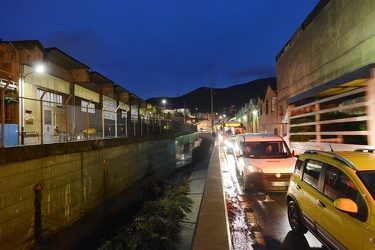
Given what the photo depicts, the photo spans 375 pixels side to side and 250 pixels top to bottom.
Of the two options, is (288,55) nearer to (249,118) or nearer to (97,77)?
(97,77)

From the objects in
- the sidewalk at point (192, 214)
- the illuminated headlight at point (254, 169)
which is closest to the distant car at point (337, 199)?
the sidewalk at point (192, 214)

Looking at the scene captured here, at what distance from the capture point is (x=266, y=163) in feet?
27.9

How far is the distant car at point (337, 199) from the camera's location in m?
3.11

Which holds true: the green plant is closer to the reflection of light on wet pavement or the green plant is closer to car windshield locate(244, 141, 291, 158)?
the reflection of light on wet pavement

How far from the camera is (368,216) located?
9.93ft

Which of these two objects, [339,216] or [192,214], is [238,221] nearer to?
[339,216]

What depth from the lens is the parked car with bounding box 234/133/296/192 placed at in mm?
8062

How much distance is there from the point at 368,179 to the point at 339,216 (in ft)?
2.00

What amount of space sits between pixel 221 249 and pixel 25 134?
745 centimetres

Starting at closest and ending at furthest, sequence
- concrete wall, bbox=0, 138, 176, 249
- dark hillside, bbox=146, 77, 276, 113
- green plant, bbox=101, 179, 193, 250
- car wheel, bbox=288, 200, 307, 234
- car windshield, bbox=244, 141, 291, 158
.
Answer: car wheel, bbox=288, 200, 307, 234 < concrete wall, bbox=0, 138, 176, 249 < green plant, bbox=101, 179, 193, 250 < car windshield, bbox=244, 141, 291, 158 < dark hillside, bbox=146, 77, 276, 113

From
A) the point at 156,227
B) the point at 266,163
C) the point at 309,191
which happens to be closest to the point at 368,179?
the point at 309,191

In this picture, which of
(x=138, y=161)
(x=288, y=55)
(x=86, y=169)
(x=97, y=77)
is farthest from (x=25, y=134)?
(x=288, y=55)

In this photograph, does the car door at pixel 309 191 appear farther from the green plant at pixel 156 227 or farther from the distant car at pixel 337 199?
the green plant at pixel 156 227

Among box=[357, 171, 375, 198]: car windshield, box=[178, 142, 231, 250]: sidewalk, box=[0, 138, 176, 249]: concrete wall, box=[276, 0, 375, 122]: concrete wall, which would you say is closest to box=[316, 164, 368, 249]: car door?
box=[357, 171, 375, 198]: car windshield
